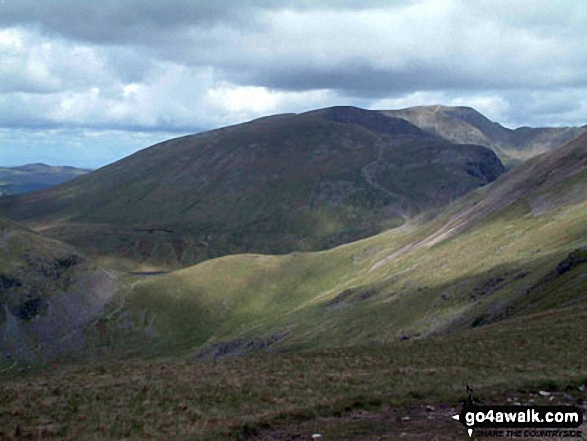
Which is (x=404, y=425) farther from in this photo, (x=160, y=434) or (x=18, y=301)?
(x=18, y=301)

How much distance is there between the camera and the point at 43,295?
506ft

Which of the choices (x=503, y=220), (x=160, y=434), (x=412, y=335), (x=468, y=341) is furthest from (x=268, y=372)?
(x=503, y=220)

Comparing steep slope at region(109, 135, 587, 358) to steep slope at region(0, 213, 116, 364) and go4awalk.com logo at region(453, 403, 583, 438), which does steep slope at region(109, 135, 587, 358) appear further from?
go4awalk.com logo at region(453, 403, 583, 438)

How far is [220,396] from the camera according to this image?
88.6 ft

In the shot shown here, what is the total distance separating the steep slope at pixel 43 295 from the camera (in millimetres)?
140250

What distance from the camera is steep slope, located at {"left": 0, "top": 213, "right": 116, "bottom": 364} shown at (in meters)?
140

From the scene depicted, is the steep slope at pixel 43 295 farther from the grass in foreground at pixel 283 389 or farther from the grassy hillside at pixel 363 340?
the grass in foreground at pixel 283 389

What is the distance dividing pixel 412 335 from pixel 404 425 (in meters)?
52.2

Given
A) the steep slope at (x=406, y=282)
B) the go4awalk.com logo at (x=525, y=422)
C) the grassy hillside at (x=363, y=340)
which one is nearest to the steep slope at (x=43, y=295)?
the grassy hillside at (x=363, y=340)

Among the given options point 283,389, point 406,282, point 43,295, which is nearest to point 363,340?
point 406,282

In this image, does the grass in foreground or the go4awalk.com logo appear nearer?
the go4awalk.com logo

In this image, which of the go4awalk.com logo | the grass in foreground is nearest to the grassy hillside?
the grass in foreground

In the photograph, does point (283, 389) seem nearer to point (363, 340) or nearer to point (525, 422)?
point (525, 422)

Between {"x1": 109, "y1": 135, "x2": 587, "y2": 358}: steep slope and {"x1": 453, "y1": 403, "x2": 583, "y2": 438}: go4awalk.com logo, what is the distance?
34311 mm
